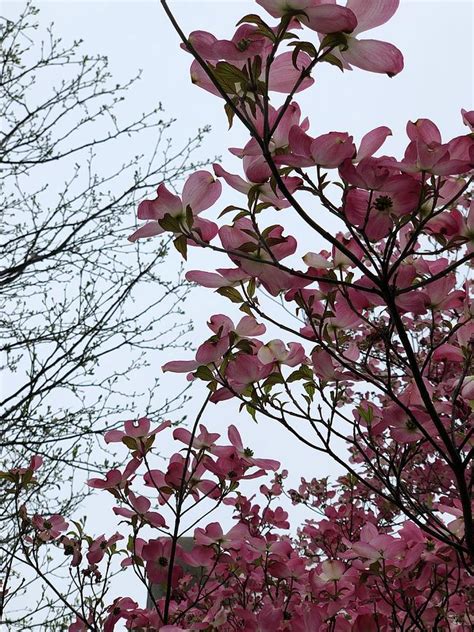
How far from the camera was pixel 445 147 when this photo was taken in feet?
2.42

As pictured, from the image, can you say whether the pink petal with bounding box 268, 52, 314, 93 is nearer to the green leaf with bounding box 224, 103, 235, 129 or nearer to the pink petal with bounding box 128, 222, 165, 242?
the green leaf with bounding box 224, 103, 235, 129

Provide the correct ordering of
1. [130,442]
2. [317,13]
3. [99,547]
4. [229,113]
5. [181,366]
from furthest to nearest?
[99,547]
[130,442]
[181,366]
[229,113]
[317,13]

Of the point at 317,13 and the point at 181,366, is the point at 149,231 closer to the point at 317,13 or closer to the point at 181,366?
the point at 181,366

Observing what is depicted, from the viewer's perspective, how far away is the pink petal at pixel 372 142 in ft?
2.46

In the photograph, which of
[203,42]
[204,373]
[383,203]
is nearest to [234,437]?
[204,373]

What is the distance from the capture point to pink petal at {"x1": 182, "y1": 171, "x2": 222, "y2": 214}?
32.5 inches

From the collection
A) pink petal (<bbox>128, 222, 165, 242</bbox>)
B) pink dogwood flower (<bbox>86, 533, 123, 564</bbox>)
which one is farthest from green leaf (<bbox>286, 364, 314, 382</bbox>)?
pink dogwood flower (<bbox>86, 533, 123, 564</bbox>)

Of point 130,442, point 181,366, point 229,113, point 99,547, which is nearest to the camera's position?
point 229,113

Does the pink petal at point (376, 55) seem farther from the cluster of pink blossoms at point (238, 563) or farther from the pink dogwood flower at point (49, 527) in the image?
the pink dogwood flower at point (49, 527)

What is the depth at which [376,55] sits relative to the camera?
64 centimetres

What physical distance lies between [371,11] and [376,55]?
0.05m

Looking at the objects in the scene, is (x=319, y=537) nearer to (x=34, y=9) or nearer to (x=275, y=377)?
(x=275, y=377)

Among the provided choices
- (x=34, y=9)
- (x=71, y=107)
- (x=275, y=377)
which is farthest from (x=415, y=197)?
(x=34, y=9)

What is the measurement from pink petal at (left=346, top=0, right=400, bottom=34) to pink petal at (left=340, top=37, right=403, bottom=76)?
2 centimetres
